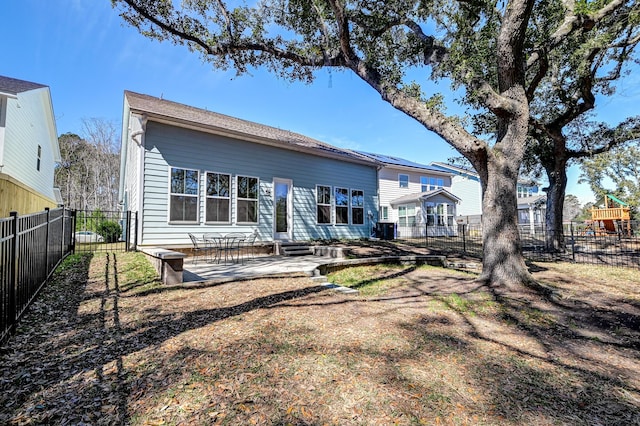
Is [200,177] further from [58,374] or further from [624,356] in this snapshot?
[624,356]

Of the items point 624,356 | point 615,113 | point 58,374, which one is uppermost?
point 615,113

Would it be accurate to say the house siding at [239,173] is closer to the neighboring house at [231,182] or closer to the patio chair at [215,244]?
the neighboring house at [231,182]

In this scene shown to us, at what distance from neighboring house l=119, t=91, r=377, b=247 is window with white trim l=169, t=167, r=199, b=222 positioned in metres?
0.03

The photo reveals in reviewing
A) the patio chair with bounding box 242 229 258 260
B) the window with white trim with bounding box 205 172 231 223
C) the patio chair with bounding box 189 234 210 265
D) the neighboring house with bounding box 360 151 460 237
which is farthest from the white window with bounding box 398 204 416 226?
the patio chair with bounding box 189 234 210 265

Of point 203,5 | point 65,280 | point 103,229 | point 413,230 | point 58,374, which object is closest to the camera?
point 58,374

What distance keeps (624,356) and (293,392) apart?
12.5 ft

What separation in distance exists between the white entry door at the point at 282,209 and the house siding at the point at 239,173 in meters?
0.18

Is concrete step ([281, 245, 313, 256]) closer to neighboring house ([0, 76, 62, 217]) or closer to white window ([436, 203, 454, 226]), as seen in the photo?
neighboring house ([0, 76, 62, 217])

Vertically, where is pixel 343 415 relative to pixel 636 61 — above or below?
below

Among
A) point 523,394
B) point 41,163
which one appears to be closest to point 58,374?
point 523,394

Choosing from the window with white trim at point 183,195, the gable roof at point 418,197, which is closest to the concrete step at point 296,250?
the window with white trim at point 183,195

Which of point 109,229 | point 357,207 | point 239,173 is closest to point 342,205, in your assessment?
point 357,207

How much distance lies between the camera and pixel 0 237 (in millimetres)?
2980

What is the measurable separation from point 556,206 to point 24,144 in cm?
2139
